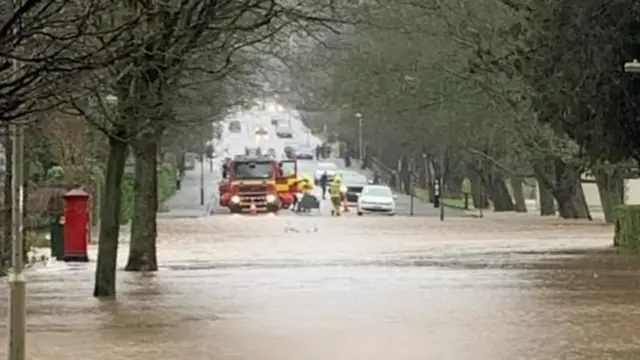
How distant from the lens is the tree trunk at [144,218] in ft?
94.7

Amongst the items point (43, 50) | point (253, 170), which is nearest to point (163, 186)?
point (253, 170)

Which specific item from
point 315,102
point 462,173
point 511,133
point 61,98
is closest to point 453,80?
point 511,133

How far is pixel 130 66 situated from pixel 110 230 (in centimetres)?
491

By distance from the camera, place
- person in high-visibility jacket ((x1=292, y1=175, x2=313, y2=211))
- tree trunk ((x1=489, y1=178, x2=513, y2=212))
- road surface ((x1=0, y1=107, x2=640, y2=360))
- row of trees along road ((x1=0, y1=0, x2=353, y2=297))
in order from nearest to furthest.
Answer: row of trees along road ((x1=0, y1=0, x2=353, y2=297)) < road surface ((x1=0, y1=107, x2=640, y2=360)) < person in high-visibility jacket ((x1=292, y1=175, x2=313, y2=211)) < tree trunk ((x1=489, y1=178, x2=513, y2=212))

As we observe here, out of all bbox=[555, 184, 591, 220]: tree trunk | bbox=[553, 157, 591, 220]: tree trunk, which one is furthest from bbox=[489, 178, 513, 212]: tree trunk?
bbox=[555, 184, 591, 220]: tree trunk

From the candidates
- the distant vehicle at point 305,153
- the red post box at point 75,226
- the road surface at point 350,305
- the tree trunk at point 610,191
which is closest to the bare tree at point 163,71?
the road surface at point 350,305

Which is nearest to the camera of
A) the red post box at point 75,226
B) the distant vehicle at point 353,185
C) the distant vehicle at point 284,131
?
the red post box at point 75,226

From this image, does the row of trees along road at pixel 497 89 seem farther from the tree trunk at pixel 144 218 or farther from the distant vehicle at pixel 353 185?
the tree trunk at pixel 144 218

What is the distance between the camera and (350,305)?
67.2 ft

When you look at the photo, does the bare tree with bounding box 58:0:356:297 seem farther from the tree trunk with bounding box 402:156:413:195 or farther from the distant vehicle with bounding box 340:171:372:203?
the tree trunk with bounding box 402:156:413:195

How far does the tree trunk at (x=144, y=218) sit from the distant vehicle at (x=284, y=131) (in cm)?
11938

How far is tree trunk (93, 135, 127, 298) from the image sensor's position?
22.3 metres

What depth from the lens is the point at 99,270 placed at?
73.0ft

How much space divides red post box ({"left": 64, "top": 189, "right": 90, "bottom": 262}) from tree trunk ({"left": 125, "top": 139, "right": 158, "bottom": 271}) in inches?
107
